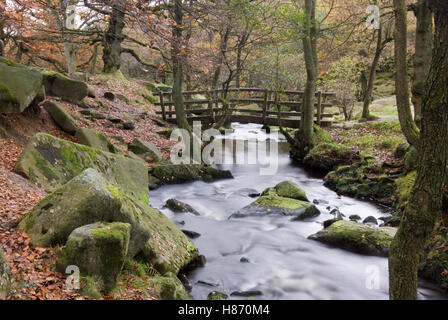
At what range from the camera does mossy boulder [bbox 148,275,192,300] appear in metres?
4.44

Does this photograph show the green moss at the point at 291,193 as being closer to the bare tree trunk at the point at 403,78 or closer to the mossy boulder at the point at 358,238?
the mossy boulder at the point at 358,238

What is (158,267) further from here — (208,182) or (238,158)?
(238,158)

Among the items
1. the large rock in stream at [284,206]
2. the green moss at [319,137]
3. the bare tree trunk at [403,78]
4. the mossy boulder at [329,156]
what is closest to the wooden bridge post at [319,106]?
the green moss at [319,137]

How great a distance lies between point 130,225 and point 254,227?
4.48 m

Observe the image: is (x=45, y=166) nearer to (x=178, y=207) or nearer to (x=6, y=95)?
(x=6, y=95)

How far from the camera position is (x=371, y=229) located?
24.3ft

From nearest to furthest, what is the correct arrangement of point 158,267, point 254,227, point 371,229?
point 158,267 → point 371,229 → point 254,227

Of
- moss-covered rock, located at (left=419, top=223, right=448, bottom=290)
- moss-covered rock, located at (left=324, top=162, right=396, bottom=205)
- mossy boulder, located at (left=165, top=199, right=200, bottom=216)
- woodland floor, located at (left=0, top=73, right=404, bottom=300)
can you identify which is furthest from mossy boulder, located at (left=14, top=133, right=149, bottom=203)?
moss-covered rock, located at (left=324, top=162, right=396, bottom=205)

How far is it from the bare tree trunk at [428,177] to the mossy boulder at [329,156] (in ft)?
30.6

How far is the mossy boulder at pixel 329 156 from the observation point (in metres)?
12.8

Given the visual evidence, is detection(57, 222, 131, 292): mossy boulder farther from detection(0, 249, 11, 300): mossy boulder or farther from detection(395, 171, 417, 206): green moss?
detection(395, 171, 417, 206): green moss

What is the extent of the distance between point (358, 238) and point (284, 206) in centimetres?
233

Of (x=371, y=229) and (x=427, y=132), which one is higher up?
(x=427, y=132)
